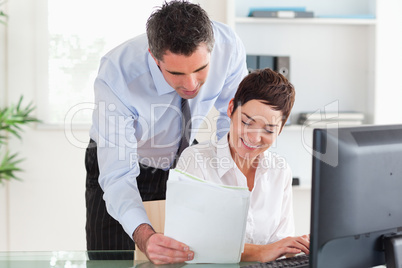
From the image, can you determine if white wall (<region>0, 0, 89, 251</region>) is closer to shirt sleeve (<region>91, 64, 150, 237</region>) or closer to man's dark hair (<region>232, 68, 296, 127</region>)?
shirt sleeve (<region>91, 64, 150, 237</region>)

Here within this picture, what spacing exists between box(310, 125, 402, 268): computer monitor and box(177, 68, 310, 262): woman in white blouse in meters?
0.61

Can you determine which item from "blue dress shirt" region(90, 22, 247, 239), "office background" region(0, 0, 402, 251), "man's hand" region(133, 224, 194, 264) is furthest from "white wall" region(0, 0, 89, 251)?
"man's hand" region(133, 224, 194, 264)

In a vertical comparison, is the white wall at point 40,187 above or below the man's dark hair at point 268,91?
below

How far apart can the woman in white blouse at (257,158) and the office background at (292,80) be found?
1.24 meters

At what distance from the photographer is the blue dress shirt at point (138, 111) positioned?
1.56m

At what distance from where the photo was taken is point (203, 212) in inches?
47.0

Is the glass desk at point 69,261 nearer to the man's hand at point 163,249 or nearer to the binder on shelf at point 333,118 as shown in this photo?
the man's hand at point 163,249

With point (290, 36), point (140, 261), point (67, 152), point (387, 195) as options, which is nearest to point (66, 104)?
point (67, 152)

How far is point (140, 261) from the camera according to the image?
4.44ft

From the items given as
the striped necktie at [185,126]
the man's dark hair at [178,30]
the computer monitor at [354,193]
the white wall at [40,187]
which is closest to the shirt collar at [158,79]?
the striped necktie at [185,126]

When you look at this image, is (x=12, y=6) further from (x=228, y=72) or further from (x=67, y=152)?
(x=228, y=72)

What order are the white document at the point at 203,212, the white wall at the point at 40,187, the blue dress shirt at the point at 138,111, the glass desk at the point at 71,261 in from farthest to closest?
the white wall at the point at 40,187, the blue dress shirt at the point at 138,111, the glass desk at the point at 71,261, the white document at the point at 203,212

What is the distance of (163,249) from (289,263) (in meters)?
0.33

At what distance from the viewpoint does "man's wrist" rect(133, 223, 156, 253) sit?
4.48 feet
